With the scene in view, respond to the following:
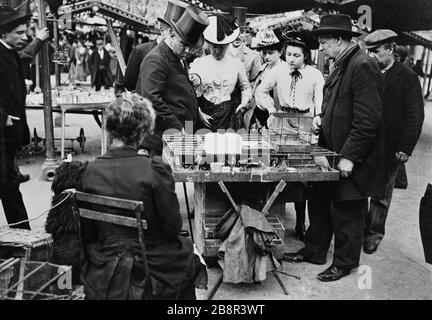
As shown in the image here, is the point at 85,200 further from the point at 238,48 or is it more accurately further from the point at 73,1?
the point at 73,1

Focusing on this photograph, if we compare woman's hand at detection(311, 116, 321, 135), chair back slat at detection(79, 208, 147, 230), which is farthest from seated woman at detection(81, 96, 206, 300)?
woman's hand at detection(311, 116, 321, 135)

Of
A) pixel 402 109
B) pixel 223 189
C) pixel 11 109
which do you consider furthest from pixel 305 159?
pixel 11 109

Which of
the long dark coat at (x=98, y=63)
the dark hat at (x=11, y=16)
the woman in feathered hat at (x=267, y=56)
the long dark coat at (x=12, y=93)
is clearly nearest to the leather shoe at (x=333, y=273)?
the woman in feathered hat at (x=267, y=56)

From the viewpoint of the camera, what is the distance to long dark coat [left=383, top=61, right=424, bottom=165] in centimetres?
493

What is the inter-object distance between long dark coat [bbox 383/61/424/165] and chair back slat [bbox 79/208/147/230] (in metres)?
3.31

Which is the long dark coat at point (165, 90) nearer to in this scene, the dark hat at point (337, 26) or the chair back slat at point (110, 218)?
the dark hat at point (337, 26)

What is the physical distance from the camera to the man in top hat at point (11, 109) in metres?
4.43

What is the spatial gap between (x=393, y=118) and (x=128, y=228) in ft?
11.2

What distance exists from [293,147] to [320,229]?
1.13 metres

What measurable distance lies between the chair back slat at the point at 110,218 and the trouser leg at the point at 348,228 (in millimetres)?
2163

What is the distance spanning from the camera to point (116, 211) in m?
2.76

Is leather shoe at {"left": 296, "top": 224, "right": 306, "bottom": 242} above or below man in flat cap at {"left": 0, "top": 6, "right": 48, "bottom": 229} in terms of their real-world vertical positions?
below

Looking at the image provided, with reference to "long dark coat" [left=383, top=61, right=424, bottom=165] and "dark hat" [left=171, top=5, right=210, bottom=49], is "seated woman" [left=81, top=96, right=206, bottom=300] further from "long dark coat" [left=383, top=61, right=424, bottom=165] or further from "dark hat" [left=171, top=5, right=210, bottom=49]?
"long dark coat" [left=383, top=61, right=424, bottom=165]

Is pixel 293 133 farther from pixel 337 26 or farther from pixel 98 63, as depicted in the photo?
pixel 98 63
